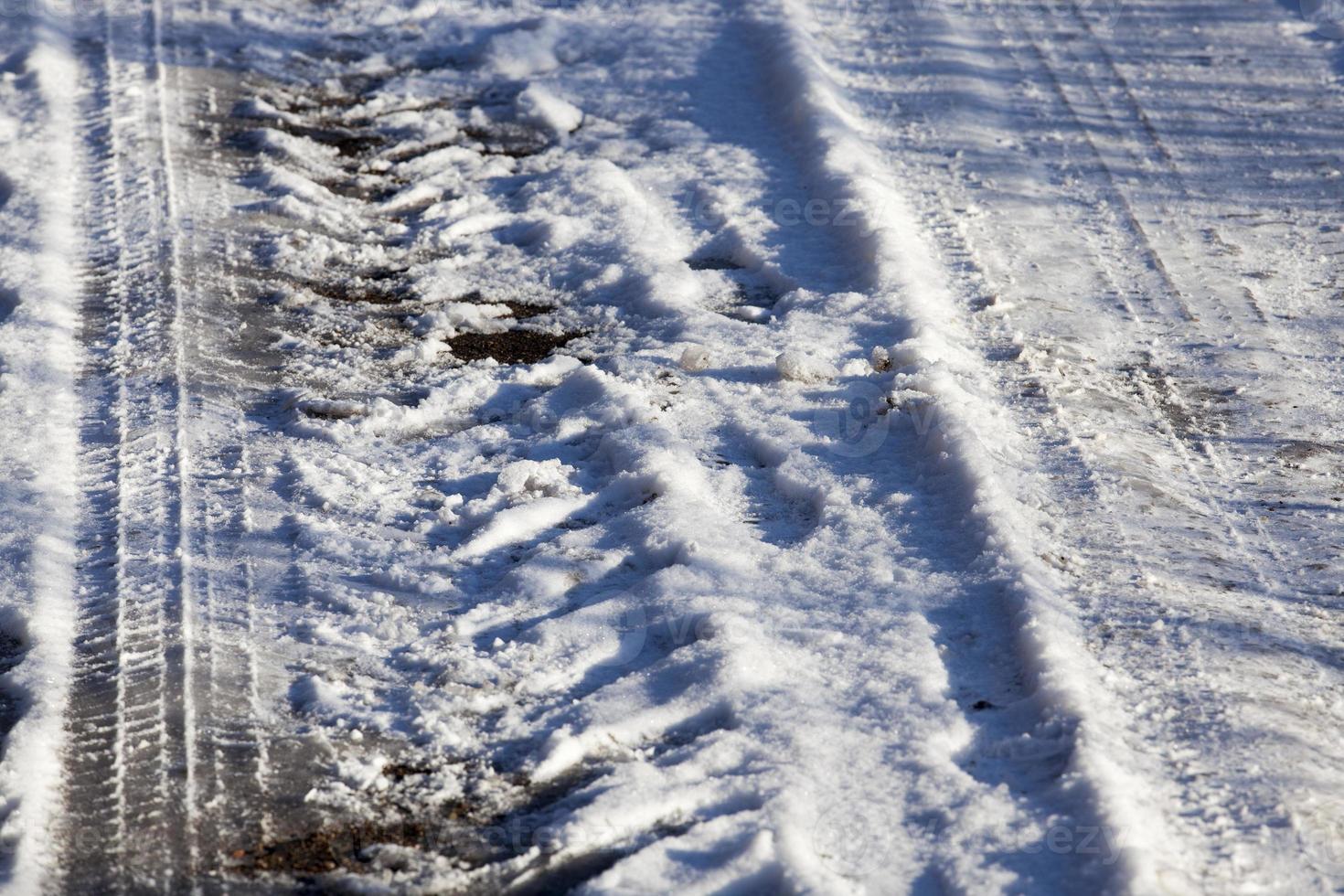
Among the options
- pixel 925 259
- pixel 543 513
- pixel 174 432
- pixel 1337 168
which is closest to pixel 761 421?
pixel 543 513

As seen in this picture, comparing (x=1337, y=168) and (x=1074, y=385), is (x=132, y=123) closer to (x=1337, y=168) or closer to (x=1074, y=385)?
(x=1074, y=385)

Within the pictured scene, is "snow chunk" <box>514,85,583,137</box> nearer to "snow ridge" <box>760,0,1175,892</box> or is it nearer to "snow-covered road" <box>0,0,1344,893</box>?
"snow-covered road" <box>0,0,1344,893</box>

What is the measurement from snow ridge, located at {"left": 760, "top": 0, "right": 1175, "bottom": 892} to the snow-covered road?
0.02m

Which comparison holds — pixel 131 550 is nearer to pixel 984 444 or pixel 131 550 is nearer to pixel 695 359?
pixel 695 359

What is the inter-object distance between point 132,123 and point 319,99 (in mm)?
963

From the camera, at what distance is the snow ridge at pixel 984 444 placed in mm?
3084

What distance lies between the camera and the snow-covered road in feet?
10.3

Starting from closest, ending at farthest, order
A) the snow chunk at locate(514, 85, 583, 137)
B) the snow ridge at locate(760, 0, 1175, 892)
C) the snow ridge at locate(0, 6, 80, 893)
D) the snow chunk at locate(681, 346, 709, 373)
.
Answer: the snow ridge at locate(760, 0, 1175, 892) < the snow ridge at locate(0, 6, 80, 893) < the snow chunk at locate(681, 346, 709, 373) < the snow chunk at locate(514, 85, 583, 137)

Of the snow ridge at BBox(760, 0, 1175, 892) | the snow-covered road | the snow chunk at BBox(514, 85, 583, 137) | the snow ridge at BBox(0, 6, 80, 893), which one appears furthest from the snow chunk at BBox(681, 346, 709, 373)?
the snow chunk at BBox(514, 85, 583, 137)

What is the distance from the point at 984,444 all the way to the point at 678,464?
3.06 ft

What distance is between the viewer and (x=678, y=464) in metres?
4.31

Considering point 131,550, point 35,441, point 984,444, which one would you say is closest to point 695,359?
point 984,444

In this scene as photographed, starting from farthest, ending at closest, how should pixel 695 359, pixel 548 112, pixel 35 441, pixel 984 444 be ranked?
pixel 548 112, pixel 695 359, pixel 35 441, pixel 984 444

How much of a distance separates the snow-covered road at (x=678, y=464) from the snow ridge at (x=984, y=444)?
0.02m
